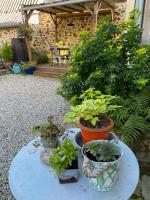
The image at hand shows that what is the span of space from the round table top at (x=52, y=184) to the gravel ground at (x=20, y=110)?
795 millimetres

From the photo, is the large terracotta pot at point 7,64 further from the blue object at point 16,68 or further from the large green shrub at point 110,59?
the large green shrub at point 110,59

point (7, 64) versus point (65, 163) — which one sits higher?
point (65, 163)

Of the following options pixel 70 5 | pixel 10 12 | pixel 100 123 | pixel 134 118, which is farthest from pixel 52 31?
pixel 100 123

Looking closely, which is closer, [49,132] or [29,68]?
[49,132]

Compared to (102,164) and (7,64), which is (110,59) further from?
(7,64)

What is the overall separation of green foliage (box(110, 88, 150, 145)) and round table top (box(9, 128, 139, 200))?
590mm

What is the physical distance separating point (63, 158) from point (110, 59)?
188 centimetres

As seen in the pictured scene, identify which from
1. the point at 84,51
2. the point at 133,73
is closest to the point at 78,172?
the point at 133,73

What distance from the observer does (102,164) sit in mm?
1023

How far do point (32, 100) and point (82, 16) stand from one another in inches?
218

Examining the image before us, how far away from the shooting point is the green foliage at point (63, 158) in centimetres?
108

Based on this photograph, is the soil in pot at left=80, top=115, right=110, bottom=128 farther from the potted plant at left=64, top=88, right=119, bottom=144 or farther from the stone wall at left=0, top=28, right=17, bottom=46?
the stone wall at left=0, top=28, right=17, bottom=46

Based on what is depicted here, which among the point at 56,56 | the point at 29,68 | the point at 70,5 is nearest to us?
the point at 70,5

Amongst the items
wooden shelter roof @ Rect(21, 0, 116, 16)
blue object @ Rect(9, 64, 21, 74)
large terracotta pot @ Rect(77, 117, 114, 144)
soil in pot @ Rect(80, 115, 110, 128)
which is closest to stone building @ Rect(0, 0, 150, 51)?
wooden shelter roof @ Rect(21, 0, 116, 16)
